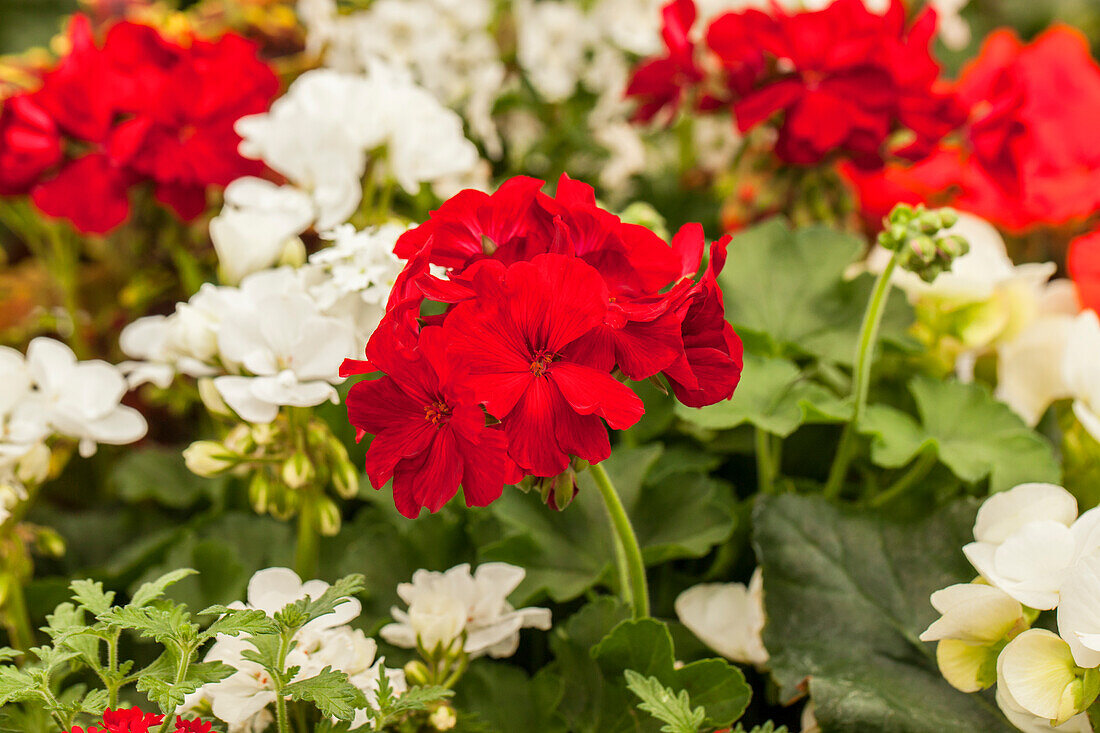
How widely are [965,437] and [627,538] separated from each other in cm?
32

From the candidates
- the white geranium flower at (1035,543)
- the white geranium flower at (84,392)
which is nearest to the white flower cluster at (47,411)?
the white geranium flower at (84,392)

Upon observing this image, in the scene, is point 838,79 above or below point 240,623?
above

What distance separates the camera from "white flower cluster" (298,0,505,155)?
1079 mm

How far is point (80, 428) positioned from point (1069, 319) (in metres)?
0.83

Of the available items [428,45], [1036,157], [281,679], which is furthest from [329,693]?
[1036,157]

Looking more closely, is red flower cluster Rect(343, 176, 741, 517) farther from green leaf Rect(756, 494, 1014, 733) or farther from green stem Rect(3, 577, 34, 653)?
green stem Rect(3, 577, 34, 653)

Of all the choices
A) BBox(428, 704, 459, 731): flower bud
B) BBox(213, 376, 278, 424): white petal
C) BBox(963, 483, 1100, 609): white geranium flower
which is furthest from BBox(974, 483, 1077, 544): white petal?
BBox(213, 376, 278, 424): white petal

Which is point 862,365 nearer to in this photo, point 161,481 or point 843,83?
point 843,83

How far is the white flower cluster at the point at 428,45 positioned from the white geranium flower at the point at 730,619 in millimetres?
602

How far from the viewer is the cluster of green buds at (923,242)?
1.87 feet

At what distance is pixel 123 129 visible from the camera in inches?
30.6

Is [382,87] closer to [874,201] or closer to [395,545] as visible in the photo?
[395,545]

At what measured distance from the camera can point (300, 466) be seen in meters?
0.60

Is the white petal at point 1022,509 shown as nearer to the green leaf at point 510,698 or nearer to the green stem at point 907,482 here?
the green stem at point 907,482
